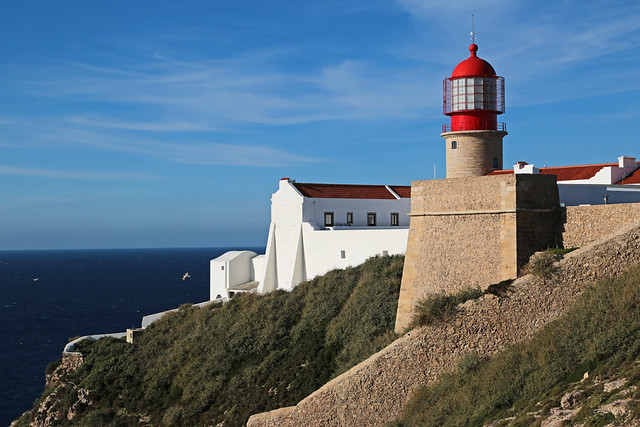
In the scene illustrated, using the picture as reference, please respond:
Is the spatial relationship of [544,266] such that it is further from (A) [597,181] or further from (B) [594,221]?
(A) [597,181]

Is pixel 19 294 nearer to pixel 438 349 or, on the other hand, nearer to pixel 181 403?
pixel 181 403

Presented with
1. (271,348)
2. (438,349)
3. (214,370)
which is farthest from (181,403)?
(438,349)

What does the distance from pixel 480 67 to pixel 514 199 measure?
423 inches

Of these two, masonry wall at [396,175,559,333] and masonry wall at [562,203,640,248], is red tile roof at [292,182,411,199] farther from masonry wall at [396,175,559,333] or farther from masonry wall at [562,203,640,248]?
masonry wall at [562,203,640,248]

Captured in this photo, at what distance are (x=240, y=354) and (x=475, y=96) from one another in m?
13.6

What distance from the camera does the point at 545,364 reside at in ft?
48.4

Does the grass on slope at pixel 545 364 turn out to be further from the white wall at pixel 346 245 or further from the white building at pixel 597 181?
the white wall at pixel 346 245

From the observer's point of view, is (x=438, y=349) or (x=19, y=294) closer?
(x=438, y=349)

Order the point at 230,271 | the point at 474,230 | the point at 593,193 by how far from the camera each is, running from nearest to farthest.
Result: the point at 474,230
the point at 593,193
the point at 230,271

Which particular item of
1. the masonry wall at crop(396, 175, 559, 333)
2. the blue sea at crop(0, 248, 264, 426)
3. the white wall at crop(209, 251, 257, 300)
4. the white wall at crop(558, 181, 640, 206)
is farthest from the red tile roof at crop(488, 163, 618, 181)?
the blue sea at crop(0, 248, 264, 426)

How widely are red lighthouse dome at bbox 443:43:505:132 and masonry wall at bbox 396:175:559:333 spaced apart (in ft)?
26.3

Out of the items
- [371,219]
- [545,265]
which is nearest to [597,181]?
[371,219]

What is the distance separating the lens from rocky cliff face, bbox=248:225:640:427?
15.9 m

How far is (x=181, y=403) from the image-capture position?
26453 millimetres
